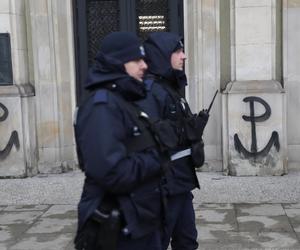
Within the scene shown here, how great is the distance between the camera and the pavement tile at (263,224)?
16.3 feet

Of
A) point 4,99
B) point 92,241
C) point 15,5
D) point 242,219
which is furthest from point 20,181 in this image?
point 92,241

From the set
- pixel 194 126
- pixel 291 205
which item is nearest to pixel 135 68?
pixel 194 126

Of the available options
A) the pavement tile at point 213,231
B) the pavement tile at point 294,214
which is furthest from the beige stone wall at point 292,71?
the pavement tile at point 213,231

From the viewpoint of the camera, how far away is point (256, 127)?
6832 millimetres

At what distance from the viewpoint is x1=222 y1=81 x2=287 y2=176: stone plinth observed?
6824 millimetres

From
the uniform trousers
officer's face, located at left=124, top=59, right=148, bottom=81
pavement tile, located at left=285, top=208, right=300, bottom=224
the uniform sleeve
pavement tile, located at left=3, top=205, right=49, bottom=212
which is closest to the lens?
the uniform sleeve

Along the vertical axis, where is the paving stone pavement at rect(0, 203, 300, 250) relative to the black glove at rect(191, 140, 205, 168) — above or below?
below

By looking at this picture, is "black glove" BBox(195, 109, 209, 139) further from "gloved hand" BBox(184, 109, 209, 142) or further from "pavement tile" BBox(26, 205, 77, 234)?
"pavement tile" BBox(26, 205, 77, 234)

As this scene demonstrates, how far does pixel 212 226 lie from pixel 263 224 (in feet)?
1.63

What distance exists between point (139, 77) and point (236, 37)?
4.43 meters

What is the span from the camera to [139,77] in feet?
8.92

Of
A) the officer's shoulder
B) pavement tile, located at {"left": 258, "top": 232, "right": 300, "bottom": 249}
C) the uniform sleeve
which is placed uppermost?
the officer's shoulder

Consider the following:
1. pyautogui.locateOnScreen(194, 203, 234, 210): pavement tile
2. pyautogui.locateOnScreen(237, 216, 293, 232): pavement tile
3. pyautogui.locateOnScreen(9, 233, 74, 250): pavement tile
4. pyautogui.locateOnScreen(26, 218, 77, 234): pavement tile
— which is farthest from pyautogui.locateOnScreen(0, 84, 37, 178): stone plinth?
pyautogui.locateOnScreen(237, 216, 293, 232): pavement tile

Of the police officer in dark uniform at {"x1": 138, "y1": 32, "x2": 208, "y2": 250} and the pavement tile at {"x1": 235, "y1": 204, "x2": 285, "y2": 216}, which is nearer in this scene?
the police officer in dark uniform at {"x1": 138, "y1": 32, "x2": 208, "y2": 250}
